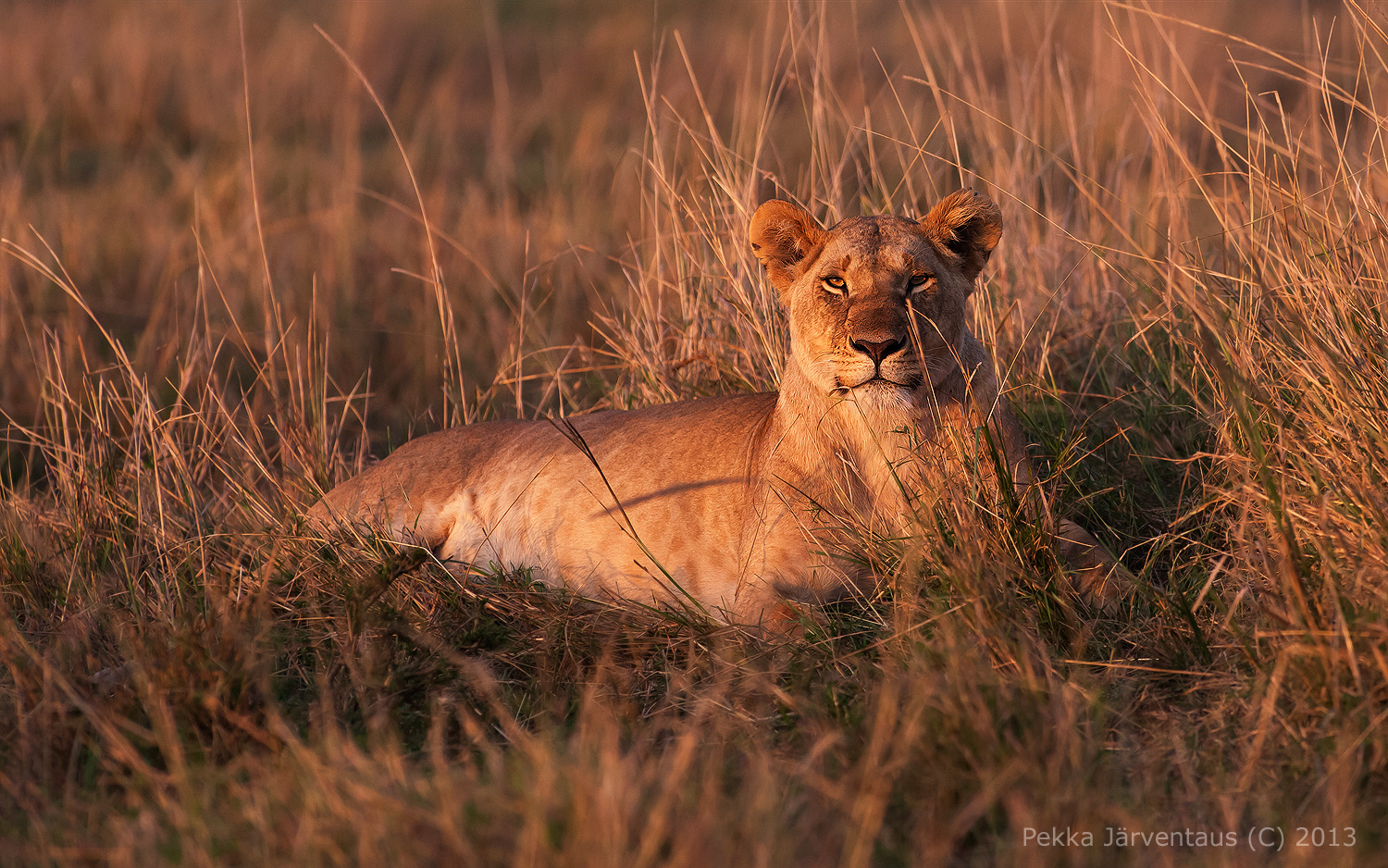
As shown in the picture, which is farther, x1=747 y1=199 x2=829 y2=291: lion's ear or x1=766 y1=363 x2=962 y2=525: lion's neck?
x1=747 y1=199 x2=829 y2=291: lion's ear

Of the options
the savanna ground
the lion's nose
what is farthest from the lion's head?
the savanna ground

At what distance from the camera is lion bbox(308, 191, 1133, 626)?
11.7 ft

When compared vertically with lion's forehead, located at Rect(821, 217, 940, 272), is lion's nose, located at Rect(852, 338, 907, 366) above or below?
below

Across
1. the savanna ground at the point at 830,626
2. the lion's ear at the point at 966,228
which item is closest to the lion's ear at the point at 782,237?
the lion's ear at the point at 966,228

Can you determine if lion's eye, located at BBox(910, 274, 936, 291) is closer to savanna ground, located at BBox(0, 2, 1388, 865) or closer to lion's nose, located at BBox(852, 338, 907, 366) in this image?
lion's nose, located at BBox(852, 338, 907, 366)

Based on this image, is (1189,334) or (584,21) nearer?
(1189,334)

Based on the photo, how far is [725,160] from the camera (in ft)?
16.5

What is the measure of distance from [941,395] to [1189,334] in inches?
56.6

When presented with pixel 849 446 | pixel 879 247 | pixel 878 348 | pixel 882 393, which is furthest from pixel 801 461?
pixel 879 247

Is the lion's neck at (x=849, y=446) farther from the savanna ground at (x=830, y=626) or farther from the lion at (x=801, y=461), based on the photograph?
the savanna ground at (x=830, y=626)

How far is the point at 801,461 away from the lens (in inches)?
151

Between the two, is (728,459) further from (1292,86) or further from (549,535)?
(1292,86)

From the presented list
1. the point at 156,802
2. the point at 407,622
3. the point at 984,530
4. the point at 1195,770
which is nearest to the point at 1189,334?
the point at 984,530

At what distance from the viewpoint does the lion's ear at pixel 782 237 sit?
3.94 meters
